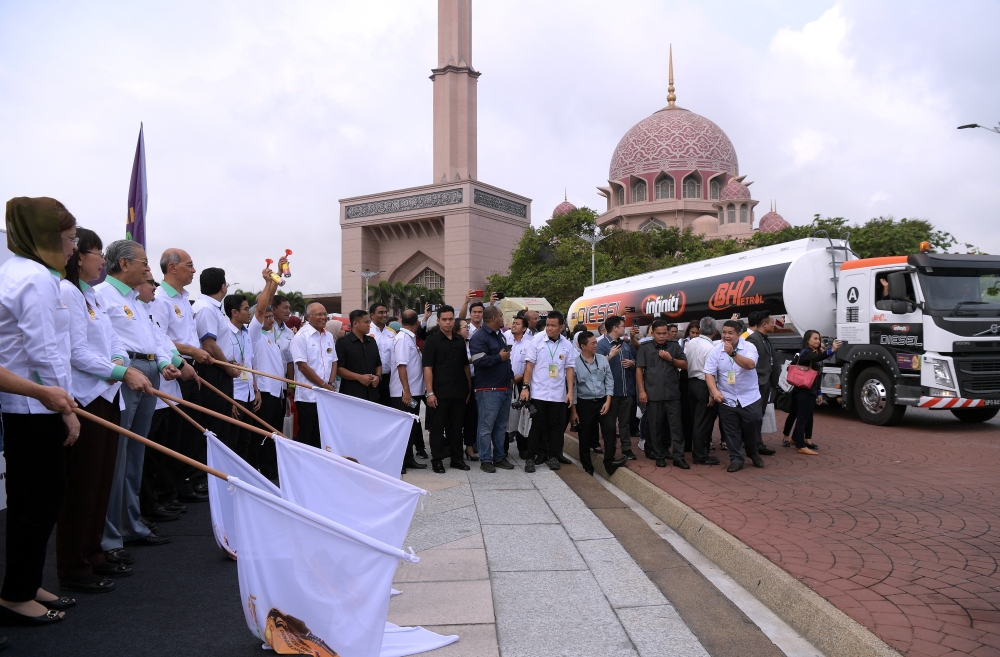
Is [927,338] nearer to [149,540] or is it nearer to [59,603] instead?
[149,540]

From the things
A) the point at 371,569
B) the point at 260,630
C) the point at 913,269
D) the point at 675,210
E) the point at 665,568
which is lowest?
the point at 665,568

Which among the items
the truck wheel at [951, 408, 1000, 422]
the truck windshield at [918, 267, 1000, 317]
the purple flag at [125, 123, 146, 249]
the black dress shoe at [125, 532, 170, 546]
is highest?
the purple flag at [125, 123, 146, 249]

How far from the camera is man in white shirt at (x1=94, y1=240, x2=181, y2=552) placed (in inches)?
175

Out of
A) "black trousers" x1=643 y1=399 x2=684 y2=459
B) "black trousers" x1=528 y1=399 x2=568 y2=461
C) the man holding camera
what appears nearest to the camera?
"black trousers" x1=643 y1=399 x2=684 y2=459

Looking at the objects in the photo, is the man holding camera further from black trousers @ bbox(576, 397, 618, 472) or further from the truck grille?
the truck grille

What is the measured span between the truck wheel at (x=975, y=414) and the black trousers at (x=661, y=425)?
19.4 feet

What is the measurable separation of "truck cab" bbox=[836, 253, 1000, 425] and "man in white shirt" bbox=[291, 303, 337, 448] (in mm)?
8239

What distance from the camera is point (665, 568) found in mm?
4633

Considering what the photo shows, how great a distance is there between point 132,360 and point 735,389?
557cm

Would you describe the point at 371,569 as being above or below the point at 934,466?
above

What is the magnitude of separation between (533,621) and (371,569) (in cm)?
132

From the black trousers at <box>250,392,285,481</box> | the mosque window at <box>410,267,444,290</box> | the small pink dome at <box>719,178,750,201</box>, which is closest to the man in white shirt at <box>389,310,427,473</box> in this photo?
the black trousers at <box>250,392,285,481</box>

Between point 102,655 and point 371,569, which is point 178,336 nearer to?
point 102,655

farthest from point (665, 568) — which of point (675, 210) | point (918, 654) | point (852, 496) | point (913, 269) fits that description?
point (675, 210)
